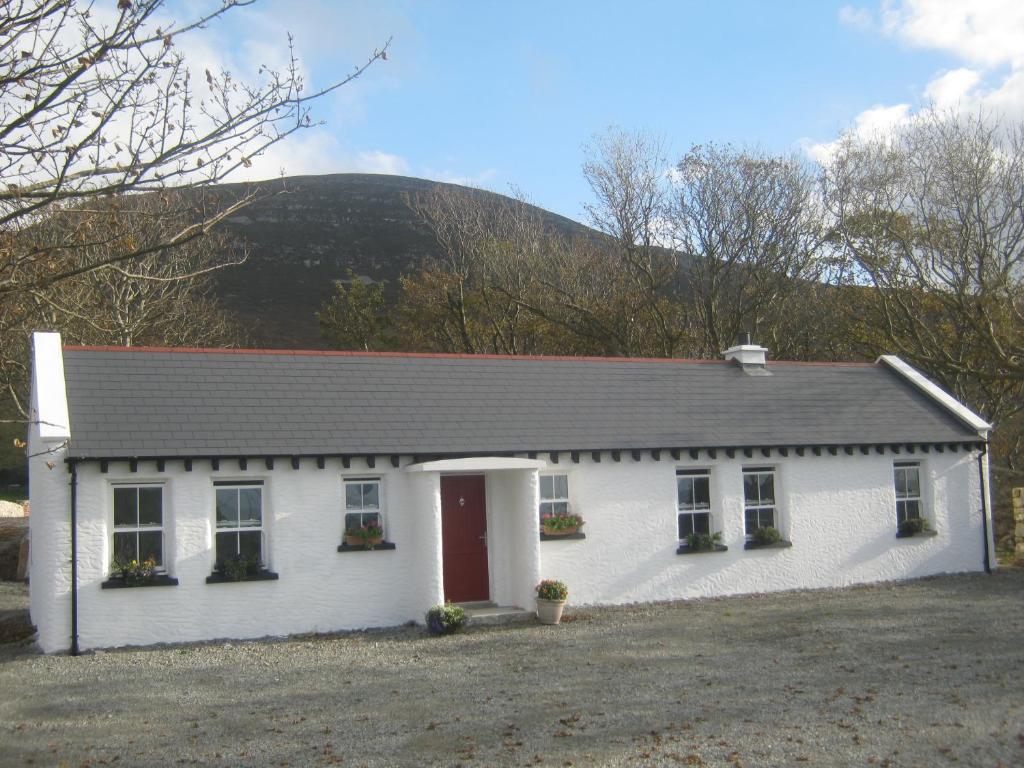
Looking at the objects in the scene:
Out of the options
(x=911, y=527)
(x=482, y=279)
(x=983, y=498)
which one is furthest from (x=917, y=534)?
(x=482, y=279)

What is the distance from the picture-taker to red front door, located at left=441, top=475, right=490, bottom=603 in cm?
1608

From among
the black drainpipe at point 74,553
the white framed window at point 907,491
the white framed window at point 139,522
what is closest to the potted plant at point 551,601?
the white framed window at point 139,522

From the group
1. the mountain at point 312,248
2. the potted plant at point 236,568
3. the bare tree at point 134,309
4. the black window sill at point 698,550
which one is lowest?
the black window sill at point 698,550

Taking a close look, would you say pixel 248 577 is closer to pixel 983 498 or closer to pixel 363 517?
pixel 363 517

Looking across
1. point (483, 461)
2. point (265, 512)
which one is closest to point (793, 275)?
point (483, 461)

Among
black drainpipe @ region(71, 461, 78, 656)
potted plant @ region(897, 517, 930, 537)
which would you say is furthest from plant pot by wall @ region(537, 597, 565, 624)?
potted plant @ region(897, 517, 930, 537)

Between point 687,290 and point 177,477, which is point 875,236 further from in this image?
point 177,477

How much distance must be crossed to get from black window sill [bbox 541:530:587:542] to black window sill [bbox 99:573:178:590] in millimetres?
5797

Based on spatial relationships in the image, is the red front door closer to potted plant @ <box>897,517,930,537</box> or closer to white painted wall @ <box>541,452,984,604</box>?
white painted wall @ <box>541,452,984,604</box>

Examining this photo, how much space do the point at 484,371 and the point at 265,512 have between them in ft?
17.5

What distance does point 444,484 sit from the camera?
16188 millimetres

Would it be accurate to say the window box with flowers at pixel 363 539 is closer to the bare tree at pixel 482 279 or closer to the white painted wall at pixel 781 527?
the white painted wall at pixel 781 527

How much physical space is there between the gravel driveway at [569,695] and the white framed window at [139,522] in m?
1.57

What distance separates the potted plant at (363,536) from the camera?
593 inches
